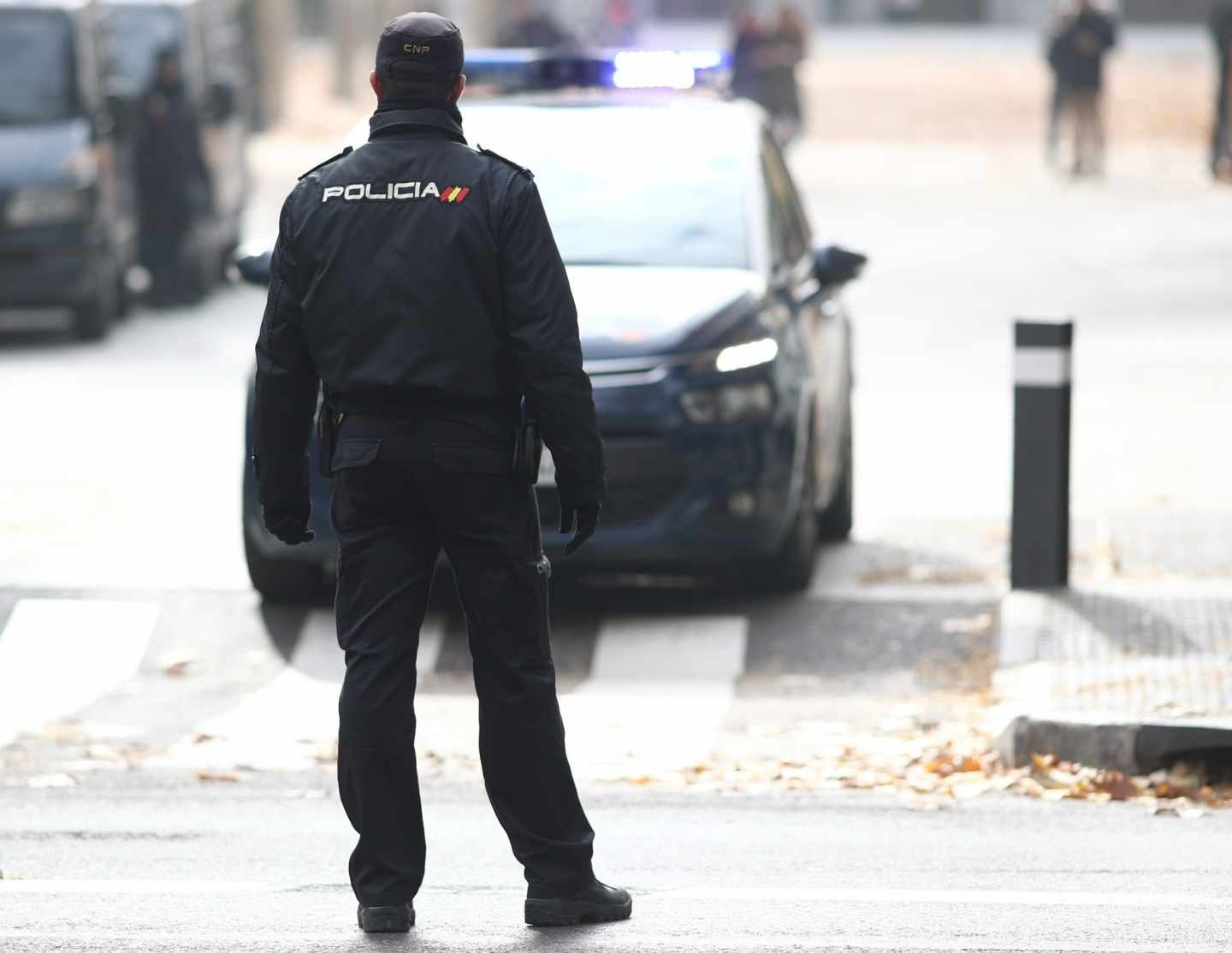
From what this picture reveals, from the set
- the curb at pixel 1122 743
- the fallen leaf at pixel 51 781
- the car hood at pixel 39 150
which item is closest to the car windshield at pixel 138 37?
the car hood at pixel 39 150

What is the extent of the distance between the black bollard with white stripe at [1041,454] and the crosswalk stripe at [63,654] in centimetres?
285

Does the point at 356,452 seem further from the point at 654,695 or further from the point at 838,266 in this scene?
the point at 838,266

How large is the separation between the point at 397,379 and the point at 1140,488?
6651 millimetres

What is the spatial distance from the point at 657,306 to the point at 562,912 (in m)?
3.77

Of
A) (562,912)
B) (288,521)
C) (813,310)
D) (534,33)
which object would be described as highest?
(288,521)

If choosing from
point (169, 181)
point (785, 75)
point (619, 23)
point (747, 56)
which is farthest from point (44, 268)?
point (619, 23)

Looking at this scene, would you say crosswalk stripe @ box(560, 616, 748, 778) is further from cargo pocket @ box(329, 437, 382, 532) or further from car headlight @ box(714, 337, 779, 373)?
cargo pocket @ box(329, 437, 382, 532)

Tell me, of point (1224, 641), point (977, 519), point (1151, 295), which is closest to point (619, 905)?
point (1224, 641)

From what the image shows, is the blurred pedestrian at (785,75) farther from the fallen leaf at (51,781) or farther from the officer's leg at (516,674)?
the officer's leg at (516,674)

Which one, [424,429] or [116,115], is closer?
[424,429]

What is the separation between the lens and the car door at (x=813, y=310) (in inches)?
356

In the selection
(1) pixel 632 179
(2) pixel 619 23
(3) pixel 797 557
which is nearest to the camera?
(3) pixel 797 557

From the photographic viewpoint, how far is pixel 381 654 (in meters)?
4.77

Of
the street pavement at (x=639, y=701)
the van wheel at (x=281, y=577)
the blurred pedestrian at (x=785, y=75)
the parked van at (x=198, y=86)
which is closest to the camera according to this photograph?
the street pavement at (x=639, y=701)
